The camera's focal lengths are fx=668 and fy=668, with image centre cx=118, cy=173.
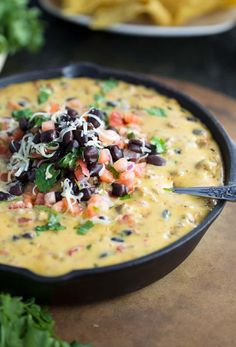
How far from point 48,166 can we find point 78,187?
27 cm

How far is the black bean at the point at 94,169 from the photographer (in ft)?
14.9

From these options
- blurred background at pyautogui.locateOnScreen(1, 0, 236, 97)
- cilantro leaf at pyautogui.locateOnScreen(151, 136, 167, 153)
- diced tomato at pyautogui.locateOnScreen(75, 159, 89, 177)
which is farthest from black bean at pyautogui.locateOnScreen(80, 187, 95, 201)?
blurred background at pyautogui.locateOnScreen(1, 0, 236, 97)

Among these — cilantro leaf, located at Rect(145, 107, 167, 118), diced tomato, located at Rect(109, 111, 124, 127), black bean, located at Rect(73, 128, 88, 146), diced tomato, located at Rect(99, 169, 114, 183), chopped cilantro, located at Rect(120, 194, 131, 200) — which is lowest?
chopped cilantro, located at Rect(120, 194, 131, 200)

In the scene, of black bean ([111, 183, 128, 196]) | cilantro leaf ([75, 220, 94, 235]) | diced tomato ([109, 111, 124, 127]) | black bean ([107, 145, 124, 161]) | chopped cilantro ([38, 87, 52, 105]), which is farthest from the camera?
chopped cilantro ([38, 87, 52, 105])

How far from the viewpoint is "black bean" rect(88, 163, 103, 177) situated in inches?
179

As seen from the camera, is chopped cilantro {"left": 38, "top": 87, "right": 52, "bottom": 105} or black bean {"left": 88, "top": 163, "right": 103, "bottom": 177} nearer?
black bean {"left": 88, "top": 163, "right": 103, "bottom": 177}

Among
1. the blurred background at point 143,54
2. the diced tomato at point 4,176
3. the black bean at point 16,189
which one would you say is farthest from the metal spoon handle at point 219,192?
the blurred background at point 143,54

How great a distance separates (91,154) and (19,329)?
1277mm

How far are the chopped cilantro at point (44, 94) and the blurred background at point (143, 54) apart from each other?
187 centimetres

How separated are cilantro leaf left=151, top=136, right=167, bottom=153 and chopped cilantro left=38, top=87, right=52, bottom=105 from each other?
1.10 metres

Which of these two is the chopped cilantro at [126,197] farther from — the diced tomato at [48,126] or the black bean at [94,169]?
the diced tomato at [48,126]

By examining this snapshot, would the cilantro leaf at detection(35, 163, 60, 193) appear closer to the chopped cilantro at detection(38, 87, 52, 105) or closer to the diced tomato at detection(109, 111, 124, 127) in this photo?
the diced tomato at detection(109, 111, 124, 127)

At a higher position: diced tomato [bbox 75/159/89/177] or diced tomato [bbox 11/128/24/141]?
diced tomato [bbox 75/159/89/177]

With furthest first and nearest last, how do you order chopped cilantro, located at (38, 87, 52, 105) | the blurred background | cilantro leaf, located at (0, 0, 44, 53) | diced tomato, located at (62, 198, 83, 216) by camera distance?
the blurred background < cilantro leaf, located at (0, 0, 44, 53) < chopped cilantro, located at (38, 87, 52, 105) < diced tomato, located at (62, 198, 83, 216)
